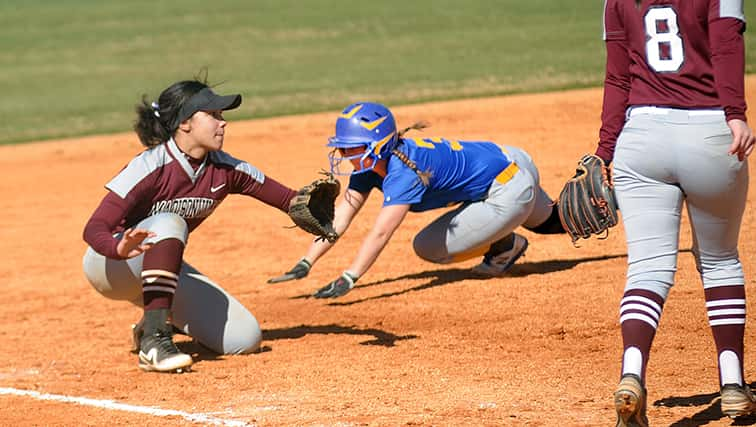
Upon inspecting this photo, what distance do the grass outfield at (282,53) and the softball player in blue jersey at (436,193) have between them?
7.97 m

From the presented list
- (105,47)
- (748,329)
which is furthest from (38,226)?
(105,47)

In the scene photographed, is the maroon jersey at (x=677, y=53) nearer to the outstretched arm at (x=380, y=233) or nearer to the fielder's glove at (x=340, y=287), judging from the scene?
the outstretched arm at (x=380, y=233)

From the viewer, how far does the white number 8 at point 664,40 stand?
383 centimetres

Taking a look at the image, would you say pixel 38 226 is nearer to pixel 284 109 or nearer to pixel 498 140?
pixel 498 140

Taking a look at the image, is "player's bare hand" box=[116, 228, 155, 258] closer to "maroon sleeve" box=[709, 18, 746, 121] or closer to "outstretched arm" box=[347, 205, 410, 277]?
"outstretched arm" box=[347, 205, 410, 277]

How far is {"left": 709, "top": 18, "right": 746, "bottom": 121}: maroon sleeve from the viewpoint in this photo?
12.1 ft

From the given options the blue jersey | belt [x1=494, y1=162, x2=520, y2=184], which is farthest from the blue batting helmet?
belt [x1=494, y1=162, x2=520, y2=184]

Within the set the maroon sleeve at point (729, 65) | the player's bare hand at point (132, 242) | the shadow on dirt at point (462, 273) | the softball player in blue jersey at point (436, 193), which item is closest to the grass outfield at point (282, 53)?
the shadow on dirt at point (462, 273)

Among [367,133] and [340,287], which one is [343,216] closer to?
[340,287]

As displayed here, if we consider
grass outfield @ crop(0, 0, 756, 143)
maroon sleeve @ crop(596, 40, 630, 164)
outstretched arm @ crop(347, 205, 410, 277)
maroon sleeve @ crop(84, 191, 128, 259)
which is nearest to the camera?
maroon sleeve @ crop(596, 40, 630, 164)

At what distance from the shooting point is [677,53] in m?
3.85

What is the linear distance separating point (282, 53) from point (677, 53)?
58.4 feet

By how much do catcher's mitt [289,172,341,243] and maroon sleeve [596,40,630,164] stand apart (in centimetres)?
190

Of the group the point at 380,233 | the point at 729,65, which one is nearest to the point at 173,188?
the point at 380,233
